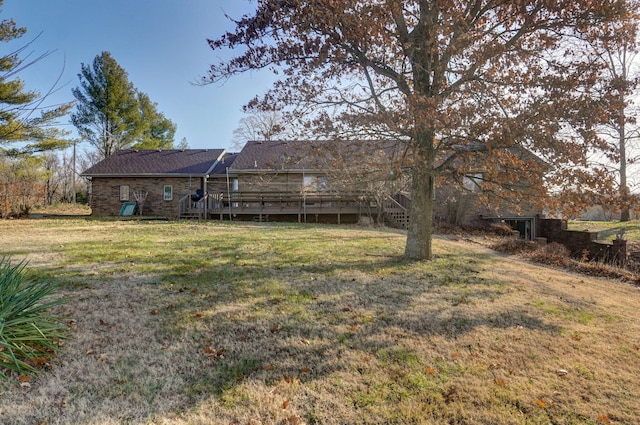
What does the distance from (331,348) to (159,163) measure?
73.9ft

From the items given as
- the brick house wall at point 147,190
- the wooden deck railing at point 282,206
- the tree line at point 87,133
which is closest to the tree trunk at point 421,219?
the wooden deck railing at point 282,206

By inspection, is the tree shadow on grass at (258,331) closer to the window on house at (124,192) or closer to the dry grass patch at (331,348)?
the dry grass patch at (331,348)

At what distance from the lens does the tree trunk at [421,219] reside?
300 inches

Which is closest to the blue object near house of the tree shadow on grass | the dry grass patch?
the dry grass patch

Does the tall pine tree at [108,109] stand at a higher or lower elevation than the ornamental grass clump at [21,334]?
higher

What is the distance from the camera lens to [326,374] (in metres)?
3.10

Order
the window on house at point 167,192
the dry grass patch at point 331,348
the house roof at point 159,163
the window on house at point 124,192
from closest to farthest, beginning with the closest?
1. the dry grass patch at point 331,348
2. the house roof at point 159,163
3. the window on house at point 167,192
4. the window on house at point 124,192

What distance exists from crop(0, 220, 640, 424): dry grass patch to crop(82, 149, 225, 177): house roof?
1616cm

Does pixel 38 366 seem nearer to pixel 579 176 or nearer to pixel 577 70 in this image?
pixel 579 176

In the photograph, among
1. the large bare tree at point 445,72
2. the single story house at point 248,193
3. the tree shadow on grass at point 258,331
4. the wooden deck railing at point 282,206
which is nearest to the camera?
the tree shadow on grass at point 258,331

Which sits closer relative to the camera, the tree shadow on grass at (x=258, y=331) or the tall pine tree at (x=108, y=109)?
the tree shadow on grass at (x=258, y=331)

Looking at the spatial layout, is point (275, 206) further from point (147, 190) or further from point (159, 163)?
point (159, 163)

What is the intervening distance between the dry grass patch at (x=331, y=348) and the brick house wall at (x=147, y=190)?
15.7m

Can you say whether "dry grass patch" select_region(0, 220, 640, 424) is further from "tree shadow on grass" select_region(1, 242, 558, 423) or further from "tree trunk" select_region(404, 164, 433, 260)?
"tree trunk" select_region(404, 164, 433, 260)
